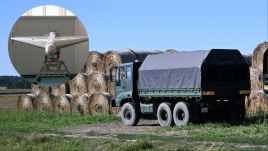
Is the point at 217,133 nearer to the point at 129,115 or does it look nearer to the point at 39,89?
the point at 129,115

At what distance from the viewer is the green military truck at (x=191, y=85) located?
27.0 metres

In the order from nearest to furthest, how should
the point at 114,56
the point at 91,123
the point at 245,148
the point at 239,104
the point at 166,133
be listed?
the point at 245,148 < the point at 166,133 < the point at 239,104 < the point at 91,123 < the point at 114,56

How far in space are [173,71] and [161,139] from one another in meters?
7.01

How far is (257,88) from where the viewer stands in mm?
30578

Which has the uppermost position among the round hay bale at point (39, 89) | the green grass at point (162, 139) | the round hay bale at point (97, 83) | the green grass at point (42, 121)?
the round hay bale at point (97, 83)

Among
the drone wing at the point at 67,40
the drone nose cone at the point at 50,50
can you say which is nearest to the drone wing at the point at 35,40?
the drone nose cone at the point at 50,50

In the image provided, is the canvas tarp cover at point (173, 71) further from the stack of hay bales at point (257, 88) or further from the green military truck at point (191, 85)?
the stack of hay bales at point (257, 88)

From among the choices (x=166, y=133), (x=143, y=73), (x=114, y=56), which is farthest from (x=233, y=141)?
(x=114, y=56)

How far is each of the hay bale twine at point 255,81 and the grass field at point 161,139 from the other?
2.31 meters

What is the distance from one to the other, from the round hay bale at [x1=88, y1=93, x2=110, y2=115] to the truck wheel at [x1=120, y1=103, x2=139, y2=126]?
524cm

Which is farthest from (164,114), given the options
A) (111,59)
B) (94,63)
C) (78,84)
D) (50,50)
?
(50,50)

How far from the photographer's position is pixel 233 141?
66.9ft

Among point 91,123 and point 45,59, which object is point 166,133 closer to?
point 91,123

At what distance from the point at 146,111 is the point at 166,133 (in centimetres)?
551
